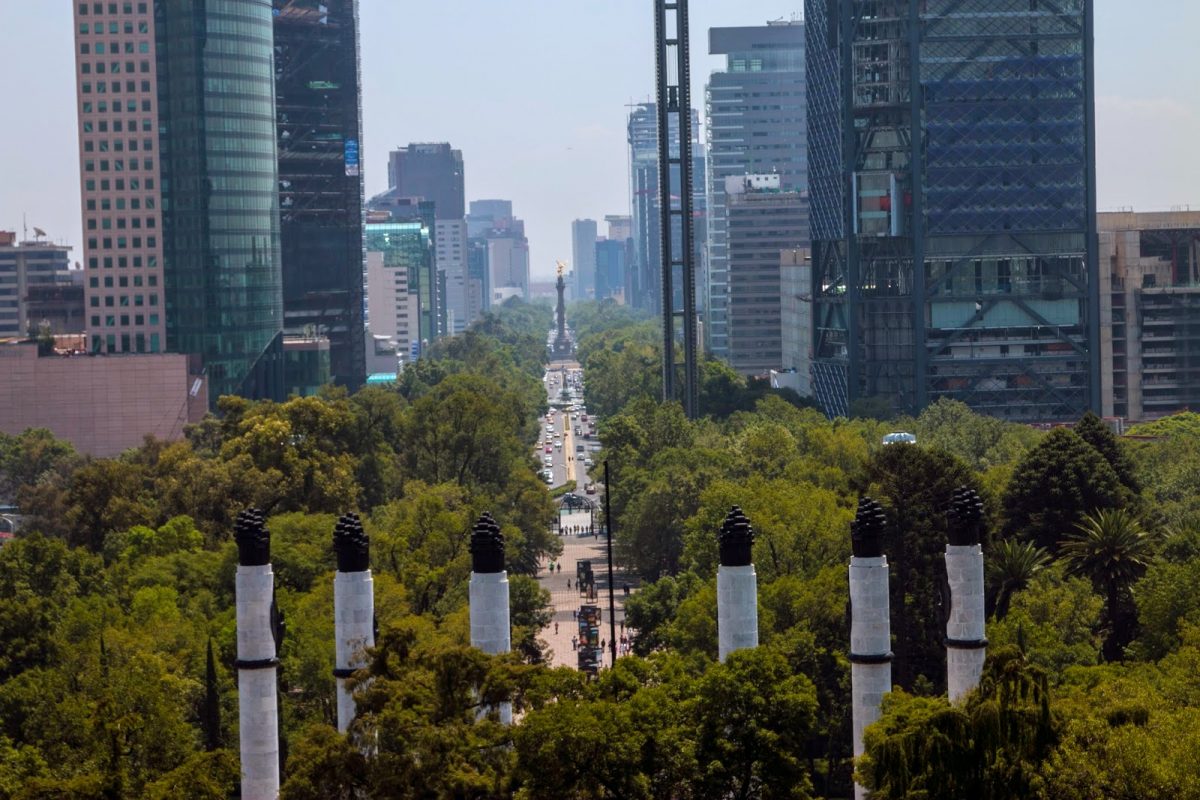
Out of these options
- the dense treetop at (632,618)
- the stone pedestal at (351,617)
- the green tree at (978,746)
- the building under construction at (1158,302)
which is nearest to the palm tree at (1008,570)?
the dense treetop at (632,618)

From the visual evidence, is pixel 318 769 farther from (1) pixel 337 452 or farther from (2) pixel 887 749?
(1) pixel 337 452

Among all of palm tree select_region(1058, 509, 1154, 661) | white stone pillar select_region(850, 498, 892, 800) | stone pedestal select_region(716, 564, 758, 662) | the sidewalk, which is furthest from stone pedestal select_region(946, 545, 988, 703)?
the sidewalk

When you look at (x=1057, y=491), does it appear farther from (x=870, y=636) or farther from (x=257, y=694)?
(x=257, y=694)

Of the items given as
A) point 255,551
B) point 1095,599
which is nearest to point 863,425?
point 1095,599

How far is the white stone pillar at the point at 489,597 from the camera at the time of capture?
57062 mm

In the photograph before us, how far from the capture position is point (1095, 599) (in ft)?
272

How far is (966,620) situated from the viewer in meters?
56.0

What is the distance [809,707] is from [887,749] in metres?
3.29

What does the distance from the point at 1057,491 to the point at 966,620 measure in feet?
151

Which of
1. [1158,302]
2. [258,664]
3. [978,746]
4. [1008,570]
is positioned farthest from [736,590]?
[1158,302]

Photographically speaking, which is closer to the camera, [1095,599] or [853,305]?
[1095,599]

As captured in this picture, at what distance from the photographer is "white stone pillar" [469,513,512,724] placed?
5706 centimetres

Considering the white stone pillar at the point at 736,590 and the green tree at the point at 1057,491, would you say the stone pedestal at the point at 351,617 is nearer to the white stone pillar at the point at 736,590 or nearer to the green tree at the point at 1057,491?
the white stone pillar at the point at 736,590

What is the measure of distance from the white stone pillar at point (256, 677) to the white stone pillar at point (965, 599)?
1782 centimetres
